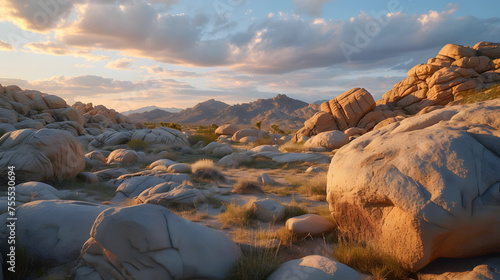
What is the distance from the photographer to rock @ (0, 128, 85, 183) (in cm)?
755

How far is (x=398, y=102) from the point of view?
3247 cm

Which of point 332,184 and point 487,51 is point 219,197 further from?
point 487,51

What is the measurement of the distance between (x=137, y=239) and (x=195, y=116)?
443ft

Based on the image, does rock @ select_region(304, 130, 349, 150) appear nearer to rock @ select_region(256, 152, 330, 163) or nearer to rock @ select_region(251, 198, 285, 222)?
rock @ select_region(256, 152, 330, 163)

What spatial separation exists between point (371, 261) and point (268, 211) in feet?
8.20

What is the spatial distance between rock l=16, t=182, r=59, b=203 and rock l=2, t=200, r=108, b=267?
1456 mm

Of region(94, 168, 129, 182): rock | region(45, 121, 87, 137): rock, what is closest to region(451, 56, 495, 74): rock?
region(94, 168, 129, 182): rock

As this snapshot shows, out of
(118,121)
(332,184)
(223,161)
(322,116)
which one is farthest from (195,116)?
(332,184)

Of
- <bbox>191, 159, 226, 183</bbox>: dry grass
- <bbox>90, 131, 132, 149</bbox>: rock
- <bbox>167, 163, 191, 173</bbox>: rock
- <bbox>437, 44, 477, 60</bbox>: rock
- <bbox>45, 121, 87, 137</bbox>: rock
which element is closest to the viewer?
<bbox>191, 159, 226, 183</bbox>: dry grass

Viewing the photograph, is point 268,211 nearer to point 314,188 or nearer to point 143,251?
point 314,188

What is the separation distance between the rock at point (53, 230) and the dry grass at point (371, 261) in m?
3.73

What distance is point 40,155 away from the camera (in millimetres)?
7801

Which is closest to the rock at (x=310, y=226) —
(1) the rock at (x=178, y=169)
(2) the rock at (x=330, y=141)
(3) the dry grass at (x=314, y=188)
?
(3) the dry grass at (x=314, y=188)

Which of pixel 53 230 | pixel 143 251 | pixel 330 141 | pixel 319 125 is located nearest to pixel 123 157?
pixel 53 230
